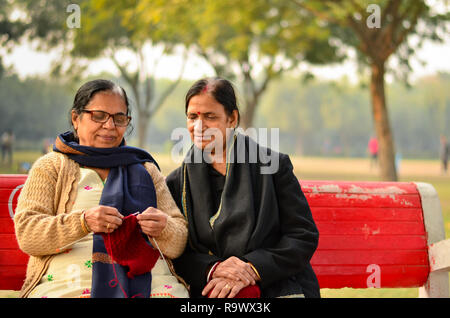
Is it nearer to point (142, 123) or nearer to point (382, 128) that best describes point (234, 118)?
point (382, 128)

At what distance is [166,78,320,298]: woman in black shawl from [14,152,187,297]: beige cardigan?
14cm

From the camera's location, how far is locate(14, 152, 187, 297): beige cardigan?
7.89 ft

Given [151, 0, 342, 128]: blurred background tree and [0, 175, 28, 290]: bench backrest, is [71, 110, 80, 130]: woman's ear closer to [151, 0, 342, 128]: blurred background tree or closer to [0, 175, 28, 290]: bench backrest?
[0, 175, 28, 290]: bench backrest

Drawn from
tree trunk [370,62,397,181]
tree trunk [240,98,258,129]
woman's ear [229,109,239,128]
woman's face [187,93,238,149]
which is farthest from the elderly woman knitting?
tree trunk [240,98,258,129]

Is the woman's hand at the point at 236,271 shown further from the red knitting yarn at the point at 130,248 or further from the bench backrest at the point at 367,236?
the bench backrest at the point at 367,236

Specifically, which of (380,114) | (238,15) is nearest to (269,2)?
(238,15)

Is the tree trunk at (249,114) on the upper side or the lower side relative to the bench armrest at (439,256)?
upper

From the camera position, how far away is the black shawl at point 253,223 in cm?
260

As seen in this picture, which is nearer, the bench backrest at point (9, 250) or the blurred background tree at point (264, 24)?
the bench backrest at point (9, 250)

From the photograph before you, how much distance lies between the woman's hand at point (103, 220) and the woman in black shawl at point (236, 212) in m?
0.51

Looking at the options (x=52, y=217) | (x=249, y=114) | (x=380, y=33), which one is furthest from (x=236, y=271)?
(x=249, y=114)

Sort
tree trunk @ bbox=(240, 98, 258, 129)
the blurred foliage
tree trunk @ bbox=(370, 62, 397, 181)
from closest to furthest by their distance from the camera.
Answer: tree trunk @ bbox=(370, 62, 397, 181)
tree trunk @ bbox=(240, 98, 258, 129)
the blurred foliage

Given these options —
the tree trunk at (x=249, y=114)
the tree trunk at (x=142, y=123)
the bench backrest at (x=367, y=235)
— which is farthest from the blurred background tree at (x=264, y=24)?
the tree trunk at (x=142, y=123)
